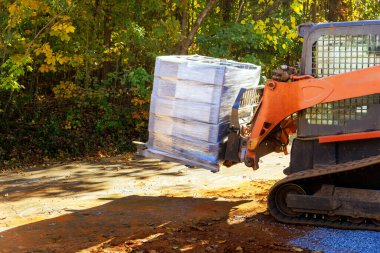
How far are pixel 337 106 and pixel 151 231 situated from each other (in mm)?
2439

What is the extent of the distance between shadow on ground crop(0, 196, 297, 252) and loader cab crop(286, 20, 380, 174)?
0.96 metres

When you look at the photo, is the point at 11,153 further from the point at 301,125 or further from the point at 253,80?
the point at 301,125

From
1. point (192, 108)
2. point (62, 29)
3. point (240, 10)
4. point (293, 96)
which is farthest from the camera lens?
point (240, 10)

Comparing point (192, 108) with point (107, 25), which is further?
point (107, 25)

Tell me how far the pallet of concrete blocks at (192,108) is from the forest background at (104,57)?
21.1ft

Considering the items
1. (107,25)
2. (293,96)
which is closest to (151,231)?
(293,96)

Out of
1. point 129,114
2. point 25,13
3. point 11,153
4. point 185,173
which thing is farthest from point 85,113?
point 185,173

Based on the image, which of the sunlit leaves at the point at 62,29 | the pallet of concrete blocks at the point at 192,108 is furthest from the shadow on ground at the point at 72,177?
the sunlit leaves at the point at 62,29

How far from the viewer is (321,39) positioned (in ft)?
23.1

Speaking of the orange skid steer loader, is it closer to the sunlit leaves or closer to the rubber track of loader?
the rubber track of loader

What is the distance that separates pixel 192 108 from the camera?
7.75 m

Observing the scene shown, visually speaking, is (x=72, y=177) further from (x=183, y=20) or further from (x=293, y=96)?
(x=183, y=20)

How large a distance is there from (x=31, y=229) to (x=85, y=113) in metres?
10.5

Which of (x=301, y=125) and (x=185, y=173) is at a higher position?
(x=301, y=125)
